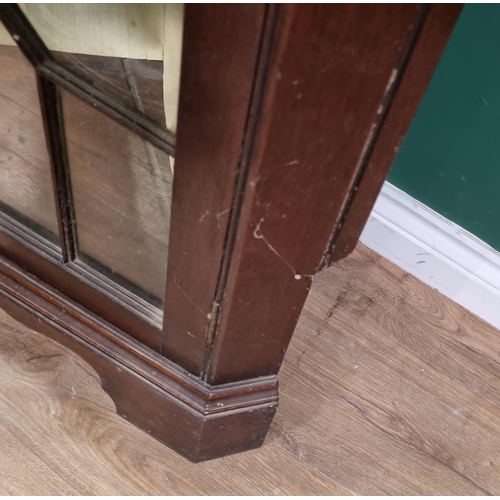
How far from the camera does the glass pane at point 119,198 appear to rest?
0.56 meters

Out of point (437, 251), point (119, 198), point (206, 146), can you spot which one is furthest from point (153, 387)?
point (437, 251)

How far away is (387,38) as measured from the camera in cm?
39

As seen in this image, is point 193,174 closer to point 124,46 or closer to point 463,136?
point 124,46

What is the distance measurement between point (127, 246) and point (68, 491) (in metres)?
0.39

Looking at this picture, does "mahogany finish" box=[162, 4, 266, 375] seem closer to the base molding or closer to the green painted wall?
the base molding

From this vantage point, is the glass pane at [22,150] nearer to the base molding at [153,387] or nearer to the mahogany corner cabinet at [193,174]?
the mahogany corner cabinet at [193,174]

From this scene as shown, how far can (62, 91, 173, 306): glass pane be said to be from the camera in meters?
0.56

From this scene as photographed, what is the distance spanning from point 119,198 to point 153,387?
272 mm

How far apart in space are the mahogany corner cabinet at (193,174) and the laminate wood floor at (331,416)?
7cm

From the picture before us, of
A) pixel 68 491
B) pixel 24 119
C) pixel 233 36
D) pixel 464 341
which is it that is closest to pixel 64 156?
pixel 24 119

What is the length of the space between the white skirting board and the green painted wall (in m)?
0.02

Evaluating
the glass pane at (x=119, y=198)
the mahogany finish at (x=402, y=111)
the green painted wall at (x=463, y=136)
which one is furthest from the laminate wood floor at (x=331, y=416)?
the mahogany finish at (x=402, y=111)

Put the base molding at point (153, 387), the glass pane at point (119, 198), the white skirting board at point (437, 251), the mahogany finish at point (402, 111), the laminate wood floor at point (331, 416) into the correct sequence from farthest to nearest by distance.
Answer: the white skirting board at point (437, 251), the laminate wood floor at point (331, 416), the base molding at point (153, 387), the glass pane at point (119, 198), the mahogany finish at point (402, 111)

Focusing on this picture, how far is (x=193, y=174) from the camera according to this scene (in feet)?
1.68
